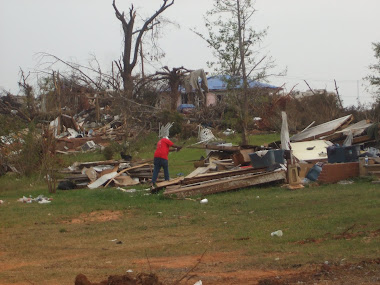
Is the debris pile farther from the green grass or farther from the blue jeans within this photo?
the blue jeans

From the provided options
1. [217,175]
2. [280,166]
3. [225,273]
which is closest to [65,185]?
[217,175]

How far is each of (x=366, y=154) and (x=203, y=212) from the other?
794 centimetres

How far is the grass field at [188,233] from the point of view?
840cm

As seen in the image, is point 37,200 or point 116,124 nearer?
point 37,200

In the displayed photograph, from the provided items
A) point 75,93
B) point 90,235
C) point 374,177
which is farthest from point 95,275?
point 75,93

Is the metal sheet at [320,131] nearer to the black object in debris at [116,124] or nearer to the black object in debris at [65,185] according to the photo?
the black object in debris at [65,185]

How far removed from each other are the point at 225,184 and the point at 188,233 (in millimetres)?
5624

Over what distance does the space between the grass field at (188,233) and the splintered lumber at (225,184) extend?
239mm

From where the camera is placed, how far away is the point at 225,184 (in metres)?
17.1

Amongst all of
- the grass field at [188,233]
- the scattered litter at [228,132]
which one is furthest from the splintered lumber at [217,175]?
the scattered litter at [228,132]

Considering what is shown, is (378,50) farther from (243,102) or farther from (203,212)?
(203,212)

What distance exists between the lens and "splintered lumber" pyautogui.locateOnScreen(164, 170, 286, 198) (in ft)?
54.6

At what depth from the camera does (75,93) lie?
49188 mm

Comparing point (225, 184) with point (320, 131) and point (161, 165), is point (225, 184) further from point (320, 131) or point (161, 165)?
point (320, 131)
